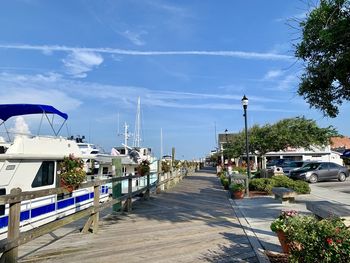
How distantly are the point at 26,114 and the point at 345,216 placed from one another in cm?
1265

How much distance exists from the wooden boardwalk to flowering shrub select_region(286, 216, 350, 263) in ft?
5.70

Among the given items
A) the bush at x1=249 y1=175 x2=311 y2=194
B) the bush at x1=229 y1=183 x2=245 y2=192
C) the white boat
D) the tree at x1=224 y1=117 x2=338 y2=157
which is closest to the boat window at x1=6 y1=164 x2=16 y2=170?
the white boat

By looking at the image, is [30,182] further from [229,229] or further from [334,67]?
[334,67]

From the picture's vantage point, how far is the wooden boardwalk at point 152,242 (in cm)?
679

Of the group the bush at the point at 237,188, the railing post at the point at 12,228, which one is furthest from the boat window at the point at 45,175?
the railing post at the point at 12,228

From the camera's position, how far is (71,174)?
816 cm

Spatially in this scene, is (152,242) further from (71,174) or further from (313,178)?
(313,178)

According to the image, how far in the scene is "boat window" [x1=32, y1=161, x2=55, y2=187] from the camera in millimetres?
13570

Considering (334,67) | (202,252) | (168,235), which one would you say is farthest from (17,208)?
(334,67)

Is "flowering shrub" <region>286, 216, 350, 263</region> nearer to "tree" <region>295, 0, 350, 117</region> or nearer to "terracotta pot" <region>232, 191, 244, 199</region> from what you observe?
"tree" <region>295, 0, 350, 117</region>

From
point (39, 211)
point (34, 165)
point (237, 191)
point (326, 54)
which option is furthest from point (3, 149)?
point (326, 54)

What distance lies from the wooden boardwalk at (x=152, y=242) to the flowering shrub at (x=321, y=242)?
5.70 feet

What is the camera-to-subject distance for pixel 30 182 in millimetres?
13203

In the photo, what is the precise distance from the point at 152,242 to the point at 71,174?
2121 mm
